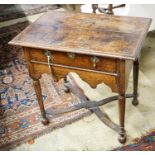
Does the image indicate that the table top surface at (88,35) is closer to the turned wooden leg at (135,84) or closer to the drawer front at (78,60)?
the drawer front at (78,60)

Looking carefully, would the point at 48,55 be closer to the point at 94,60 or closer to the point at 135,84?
the point at 94,60

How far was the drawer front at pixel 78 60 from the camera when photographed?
1.35 metres

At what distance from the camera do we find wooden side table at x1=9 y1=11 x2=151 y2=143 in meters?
1.33

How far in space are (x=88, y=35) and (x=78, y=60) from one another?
160 mm

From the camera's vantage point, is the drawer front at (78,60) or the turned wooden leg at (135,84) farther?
the turned wooden leg at (135,84)

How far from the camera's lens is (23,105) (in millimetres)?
2094

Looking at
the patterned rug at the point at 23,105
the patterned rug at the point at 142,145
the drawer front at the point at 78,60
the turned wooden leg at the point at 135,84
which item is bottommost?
the patterned rug at the point at 142,145

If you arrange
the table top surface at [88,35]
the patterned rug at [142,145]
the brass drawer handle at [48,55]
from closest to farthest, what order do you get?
1. the table top surface at [88,35]
2. the brass drawer handle at [48,55]
3. the patterned rug at [142,145]

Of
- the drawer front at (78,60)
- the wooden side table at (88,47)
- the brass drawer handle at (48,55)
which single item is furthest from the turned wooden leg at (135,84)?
the brass drawer handle at (48,55)

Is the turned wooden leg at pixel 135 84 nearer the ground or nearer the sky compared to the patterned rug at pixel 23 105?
nearer the sky

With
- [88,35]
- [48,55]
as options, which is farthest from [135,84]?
[48,55]

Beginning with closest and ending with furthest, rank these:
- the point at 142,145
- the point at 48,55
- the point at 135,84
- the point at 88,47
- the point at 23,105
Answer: the point at 88,47, the point at 48,55, the point at 142,145, the point at 135,84, the point at 23,105

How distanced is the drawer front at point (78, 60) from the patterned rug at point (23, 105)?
1.94 ft
